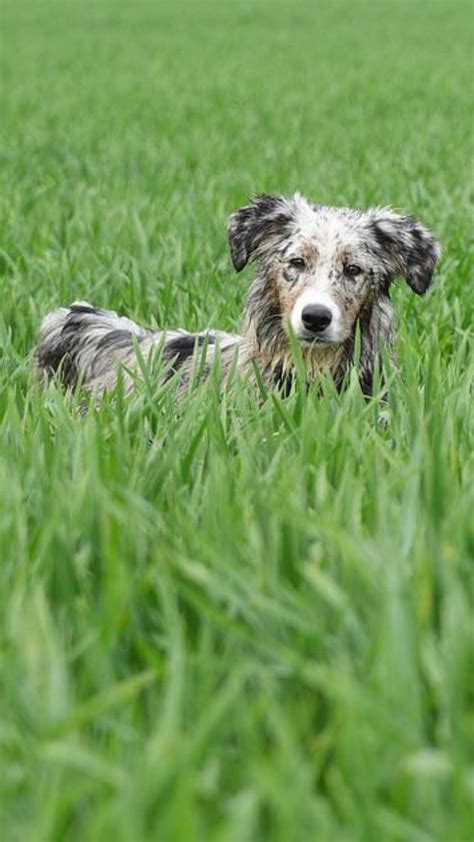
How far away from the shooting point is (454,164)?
921 centimetres

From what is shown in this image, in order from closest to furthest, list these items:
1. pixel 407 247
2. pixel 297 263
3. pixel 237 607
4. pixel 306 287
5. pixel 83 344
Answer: pixel 237 607 → pixel 306 287 → pixel 297 263 → pixel 407 247 → pixel 83 344

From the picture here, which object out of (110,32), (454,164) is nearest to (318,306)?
(454,164)

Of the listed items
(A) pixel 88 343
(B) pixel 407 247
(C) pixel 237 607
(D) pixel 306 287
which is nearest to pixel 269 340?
(D) pixel 306 287

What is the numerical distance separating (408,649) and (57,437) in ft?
4.16

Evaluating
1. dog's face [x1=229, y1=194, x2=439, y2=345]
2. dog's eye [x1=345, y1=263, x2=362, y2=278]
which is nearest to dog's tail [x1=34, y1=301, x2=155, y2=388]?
dog's face [x1=229, y1=194, x2=439, y2=345]

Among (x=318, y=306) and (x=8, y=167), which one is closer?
(x=318, y=306)

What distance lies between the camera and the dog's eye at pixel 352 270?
4.07 m

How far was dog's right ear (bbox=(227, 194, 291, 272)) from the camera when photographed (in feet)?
14.1

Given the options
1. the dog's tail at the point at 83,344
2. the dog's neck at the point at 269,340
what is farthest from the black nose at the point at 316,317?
the dog's tail at the point at 83,344

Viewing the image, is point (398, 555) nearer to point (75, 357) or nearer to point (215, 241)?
point (75, 357)

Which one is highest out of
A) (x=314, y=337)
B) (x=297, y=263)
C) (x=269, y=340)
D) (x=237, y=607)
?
(x=237, y=607)

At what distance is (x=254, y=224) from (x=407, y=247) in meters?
0.54

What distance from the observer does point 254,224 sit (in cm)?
432

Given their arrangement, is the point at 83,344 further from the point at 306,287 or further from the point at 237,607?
the point at 237,607
